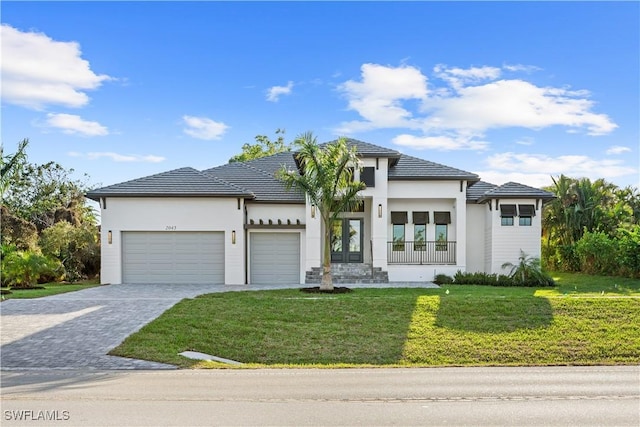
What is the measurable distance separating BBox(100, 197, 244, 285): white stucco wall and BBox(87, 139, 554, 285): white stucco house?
41 mm

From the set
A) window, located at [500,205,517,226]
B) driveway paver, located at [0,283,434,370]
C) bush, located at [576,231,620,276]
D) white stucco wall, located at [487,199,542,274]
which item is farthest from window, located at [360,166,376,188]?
bush, located at [576,231,620,276]

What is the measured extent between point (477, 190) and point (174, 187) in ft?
45.3

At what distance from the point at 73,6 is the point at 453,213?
56.9 feet

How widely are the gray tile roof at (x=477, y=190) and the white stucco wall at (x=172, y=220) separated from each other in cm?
1049

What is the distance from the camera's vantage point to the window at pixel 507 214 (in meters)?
25.7

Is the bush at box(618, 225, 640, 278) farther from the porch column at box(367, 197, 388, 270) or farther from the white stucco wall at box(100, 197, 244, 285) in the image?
the white stucco wall at box(100, 197, 244, 285)

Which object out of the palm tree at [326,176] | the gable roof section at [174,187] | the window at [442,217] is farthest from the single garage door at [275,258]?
the window at [442,217]

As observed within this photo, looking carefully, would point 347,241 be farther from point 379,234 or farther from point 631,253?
point 631,253

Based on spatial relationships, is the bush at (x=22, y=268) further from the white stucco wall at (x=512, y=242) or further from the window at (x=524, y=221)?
the window at (x=524, y=221)

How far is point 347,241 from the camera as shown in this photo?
88.5ft

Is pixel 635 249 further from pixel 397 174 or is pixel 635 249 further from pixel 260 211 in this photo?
pixel 260 211

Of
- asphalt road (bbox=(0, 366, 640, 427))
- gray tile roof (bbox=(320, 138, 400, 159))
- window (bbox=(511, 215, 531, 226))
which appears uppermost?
gray tile roof (bbox=(320, 138, 400, 159))

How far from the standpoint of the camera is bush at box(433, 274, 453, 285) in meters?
24.6

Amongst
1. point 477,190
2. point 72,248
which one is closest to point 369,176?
point 477,190
